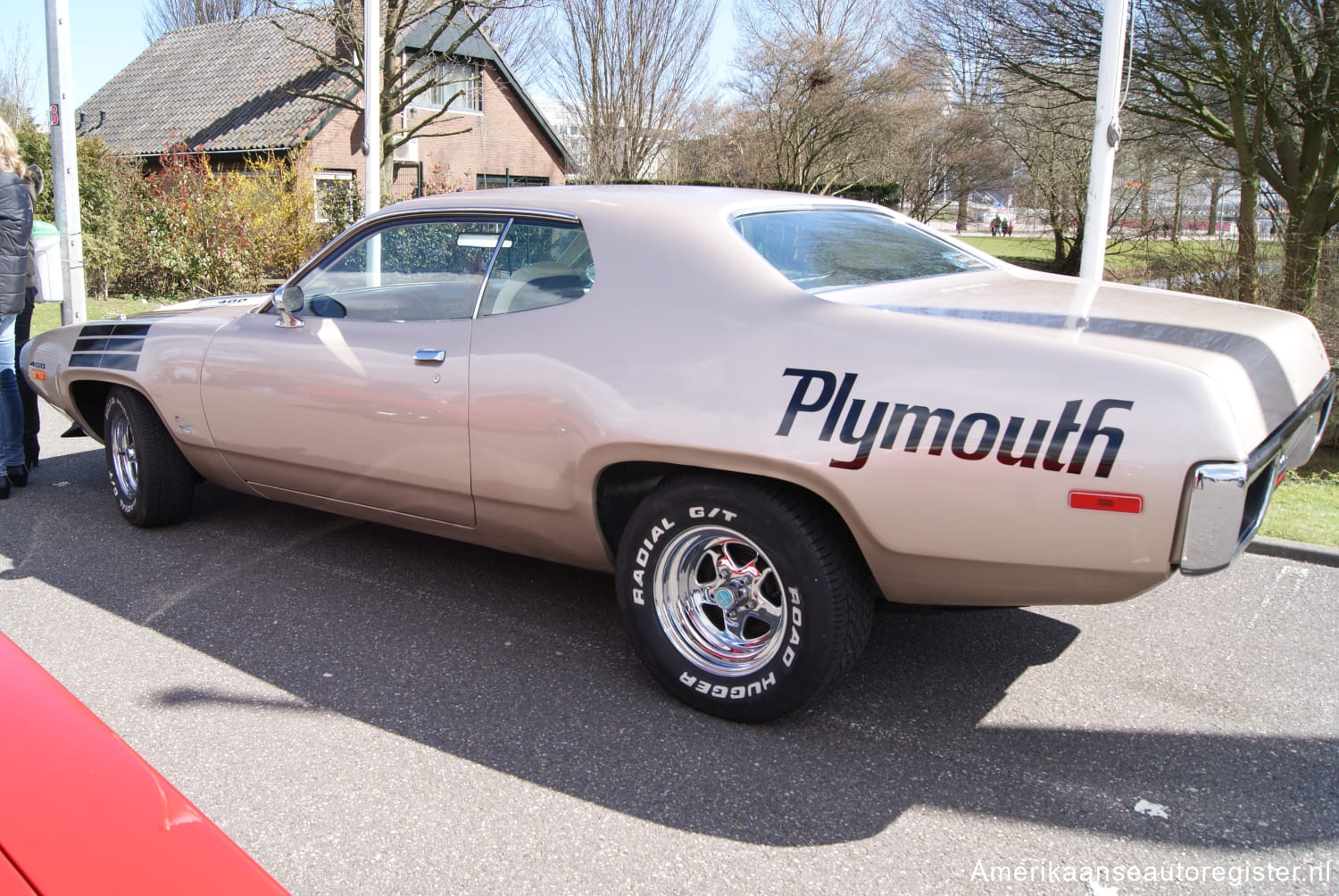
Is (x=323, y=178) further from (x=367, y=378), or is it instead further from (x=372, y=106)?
(x=367, y=378)

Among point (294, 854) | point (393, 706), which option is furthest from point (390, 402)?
point (294, 854)

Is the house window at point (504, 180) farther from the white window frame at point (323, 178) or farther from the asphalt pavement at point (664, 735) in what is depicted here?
the asphalt pavement at point (664, 735)

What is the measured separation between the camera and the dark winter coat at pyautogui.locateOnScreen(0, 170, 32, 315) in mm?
5305

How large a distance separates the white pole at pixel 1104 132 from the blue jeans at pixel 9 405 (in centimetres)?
637

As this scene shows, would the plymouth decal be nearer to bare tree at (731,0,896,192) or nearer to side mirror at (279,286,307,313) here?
side mirror at (279,286,307,313)

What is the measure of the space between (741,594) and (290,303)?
2.26 metres

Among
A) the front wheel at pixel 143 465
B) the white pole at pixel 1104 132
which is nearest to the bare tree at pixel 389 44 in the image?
the white pole at pixel 1104 132

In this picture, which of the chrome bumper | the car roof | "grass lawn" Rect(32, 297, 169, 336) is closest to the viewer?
the chrome bumper

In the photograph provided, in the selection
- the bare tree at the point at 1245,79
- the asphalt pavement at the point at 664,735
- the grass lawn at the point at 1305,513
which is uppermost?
the bare tree at the point at 1245,79

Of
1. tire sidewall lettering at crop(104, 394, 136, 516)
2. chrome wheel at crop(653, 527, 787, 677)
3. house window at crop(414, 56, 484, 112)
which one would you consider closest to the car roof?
chrome wheel at crop(653, 527, 787, 677)

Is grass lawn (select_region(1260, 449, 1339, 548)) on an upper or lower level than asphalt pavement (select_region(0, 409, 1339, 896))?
upper

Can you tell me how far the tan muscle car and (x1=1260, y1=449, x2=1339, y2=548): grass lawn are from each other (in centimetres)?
196

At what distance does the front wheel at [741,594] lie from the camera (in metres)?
2.94

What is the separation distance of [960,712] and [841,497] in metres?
0.96
